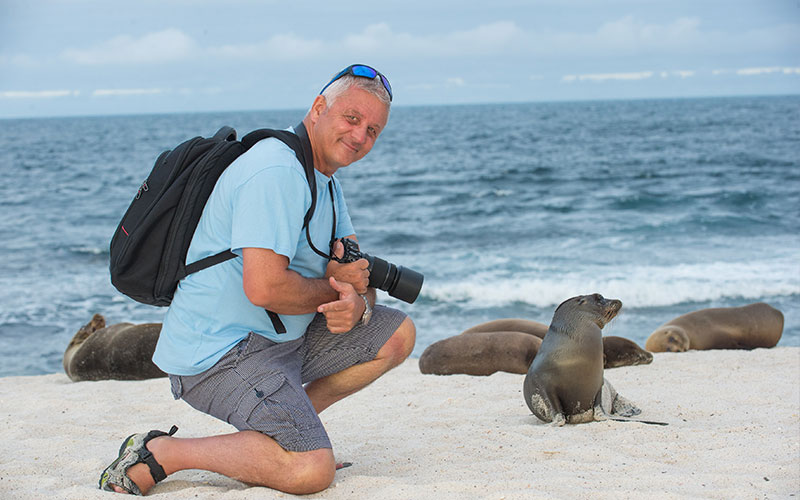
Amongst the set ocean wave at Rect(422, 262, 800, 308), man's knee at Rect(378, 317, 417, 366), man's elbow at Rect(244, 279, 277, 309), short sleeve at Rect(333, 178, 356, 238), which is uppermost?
short sleeve at Rect(333, 178, 356, 238)

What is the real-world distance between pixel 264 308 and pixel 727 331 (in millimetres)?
5373

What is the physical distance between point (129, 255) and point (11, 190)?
24.2 meters

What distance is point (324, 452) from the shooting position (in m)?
3.14

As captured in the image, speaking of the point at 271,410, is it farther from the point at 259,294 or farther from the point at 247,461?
the point at 259,294

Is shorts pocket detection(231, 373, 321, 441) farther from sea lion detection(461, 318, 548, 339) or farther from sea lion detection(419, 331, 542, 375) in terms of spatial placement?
sea lion detection(461, 318, 548, 339)

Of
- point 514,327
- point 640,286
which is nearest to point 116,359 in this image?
point 514,327

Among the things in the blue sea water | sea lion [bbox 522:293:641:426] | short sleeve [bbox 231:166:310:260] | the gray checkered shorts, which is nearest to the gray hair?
short sleeve [bbox 231:166:310:260]

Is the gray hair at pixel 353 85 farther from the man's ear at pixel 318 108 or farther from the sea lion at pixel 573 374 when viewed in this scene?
the sea lion at pixel 573 374

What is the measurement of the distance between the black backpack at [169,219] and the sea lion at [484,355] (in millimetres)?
3112

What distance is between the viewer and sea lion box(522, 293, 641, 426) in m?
4.31

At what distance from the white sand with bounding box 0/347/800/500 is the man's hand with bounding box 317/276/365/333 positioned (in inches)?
26.0

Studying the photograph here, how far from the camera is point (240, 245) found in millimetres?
2898

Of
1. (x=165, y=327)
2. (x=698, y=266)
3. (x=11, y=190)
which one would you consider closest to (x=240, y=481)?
(x=165, y=327)

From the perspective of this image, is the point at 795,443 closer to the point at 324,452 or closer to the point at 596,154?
the point at 324,452
